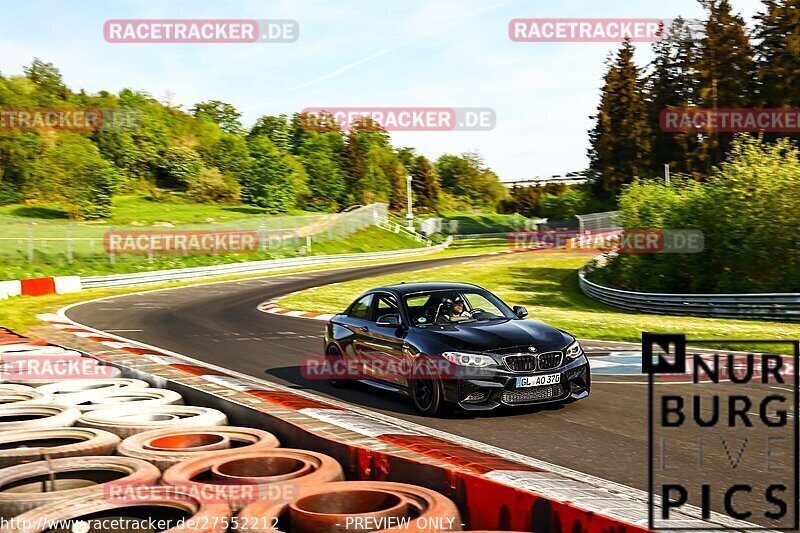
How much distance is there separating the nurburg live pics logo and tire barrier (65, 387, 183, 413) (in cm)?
461

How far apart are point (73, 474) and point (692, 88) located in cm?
6860

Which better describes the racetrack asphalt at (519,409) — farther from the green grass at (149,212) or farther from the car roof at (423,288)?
the green grass at (149,212)

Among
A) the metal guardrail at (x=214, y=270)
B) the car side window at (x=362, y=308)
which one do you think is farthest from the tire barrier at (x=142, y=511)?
the metal guardrail at (x=214, y=270)

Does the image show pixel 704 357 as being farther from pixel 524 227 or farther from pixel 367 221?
pixel 524 227

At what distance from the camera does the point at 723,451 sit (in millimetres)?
7133

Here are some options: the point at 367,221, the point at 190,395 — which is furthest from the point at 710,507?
the point at 367,221

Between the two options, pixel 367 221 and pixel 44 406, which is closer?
pixel 44 406

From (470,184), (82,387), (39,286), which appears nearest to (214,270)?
(39,286)

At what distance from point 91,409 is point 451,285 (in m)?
4.85

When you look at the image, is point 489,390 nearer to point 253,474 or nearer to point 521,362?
point 521,362

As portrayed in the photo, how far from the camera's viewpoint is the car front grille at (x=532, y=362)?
8750 millimetres

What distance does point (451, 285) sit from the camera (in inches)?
420

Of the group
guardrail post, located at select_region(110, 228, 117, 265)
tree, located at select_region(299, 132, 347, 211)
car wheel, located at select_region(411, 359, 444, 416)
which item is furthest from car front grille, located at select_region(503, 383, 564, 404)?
tree, located at select_region(299, 132, 347, 211)

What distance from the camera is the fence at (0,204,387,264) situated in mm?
36531
